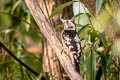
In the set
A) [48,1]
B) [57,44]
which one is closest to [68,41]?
[57,44]

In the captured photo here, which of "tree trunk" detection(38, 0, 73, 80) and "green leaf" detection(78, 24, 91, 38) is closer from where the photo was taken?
"green leaf" detection(78, 24, 91, 38)

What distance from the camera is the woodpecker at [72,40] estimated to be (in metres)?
1.71

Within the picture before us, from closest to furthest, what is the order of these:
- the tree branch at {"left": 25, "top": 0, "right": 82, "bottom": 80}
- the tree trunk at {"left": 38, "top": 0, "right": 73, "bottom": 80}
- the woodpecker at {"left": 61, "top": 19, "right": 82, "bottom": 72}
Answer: the tree branch at {"left": 25, "top": 0, "right": 82, "bottom": 80} < the woodpecker at {"left": 61, "top": 19, "right": 82, "bottom": 72} < the tree trunk at {"left": 38, "top": 0, "right": 73, "bottom": 80}

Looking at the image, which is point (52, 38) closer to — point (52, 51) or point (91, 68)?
point (91, 68)

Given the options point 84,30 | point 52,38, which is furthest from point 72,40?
point 52,38

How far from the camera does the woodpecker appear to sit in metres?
1.71

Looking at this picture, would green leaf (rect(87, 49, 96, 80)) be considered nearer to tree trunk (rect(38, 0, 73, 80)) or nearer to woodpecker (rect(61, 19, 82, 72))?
woodpecker (rect(61, 19, 82, 72))

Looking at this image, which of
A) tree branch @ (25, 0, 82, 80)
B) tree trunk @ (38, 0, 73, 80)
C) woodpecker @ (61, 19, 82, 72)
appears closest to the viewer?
tree branch @ (25, 0, 82, 80)

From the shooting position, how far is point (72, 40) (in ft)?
5.82

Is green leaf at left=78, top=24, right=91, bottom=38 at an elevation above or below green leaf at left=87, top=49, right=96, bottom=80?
above

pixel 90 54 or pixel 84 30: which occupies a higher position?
pixel 84 30

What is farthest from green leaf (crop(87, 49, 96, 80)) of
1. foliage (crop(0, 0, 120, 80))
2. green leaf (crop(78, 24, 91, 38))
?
green leaf (crop(78, 24, 91, 38))

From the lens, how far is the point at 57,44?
1607 mm

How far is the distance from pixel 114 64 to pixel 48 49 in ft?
1.29
